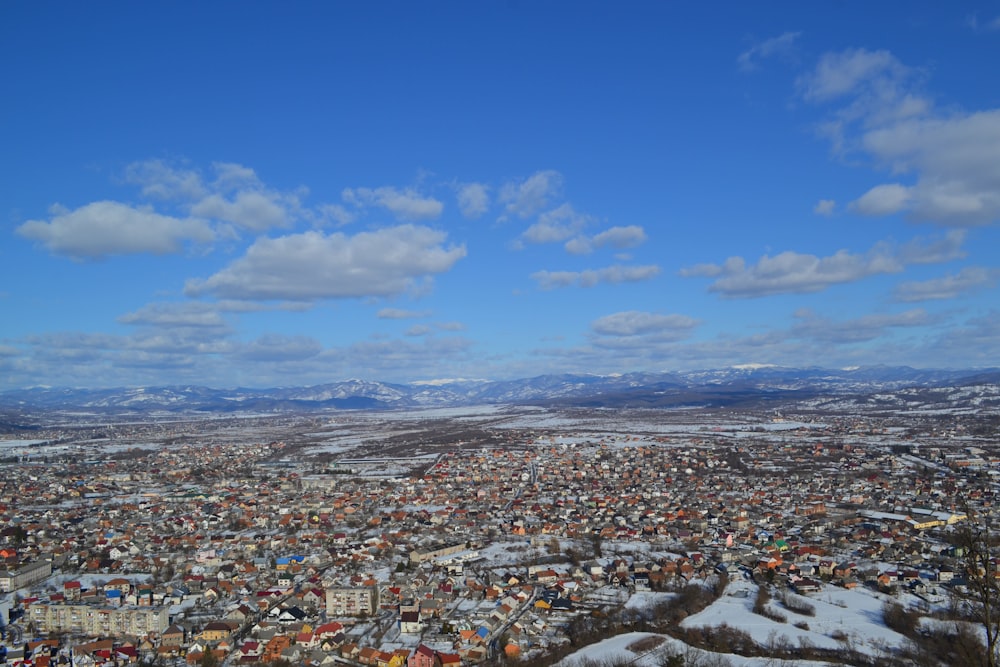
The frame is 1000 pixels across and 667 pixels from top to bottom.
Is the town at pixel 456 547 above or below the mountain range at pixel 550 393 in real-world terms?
below

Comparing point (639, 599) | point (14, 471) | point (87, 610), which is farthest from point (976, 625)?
point (14, 471)

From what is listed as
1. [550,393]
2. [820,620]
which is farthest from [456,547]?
[550,393]

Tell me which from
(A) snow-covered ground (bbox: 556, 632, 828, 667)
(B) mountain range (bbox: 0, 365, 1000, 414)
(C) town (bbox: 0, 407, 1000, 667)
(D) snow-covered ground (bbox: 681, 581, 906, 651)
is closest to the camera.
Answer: (A) snow-covered ground (bbox: 556, 632, 828, 667)

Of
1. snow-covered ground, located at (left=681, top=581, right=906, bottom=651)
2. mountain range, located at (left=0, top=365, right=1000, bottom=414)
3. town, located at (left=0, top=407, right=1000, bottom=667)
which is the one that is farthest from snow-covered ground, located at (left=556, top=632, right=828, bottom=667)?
mountain range, located at (left=0, top=365, right=1000, bottom=414)

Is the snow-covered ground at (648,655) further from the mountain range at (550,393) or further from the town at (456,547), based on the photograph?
the mountain range at (550,393)

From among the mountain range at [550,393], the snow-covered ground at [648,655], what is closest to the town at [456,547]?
the snow-covered ground at [648,655]

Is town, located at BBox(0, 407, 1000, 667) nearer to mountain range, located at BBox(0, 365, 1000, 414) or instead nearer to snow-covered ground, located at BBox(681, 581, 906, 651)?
snow-covered ground, located at BBox(681, 581, 906, 651)
